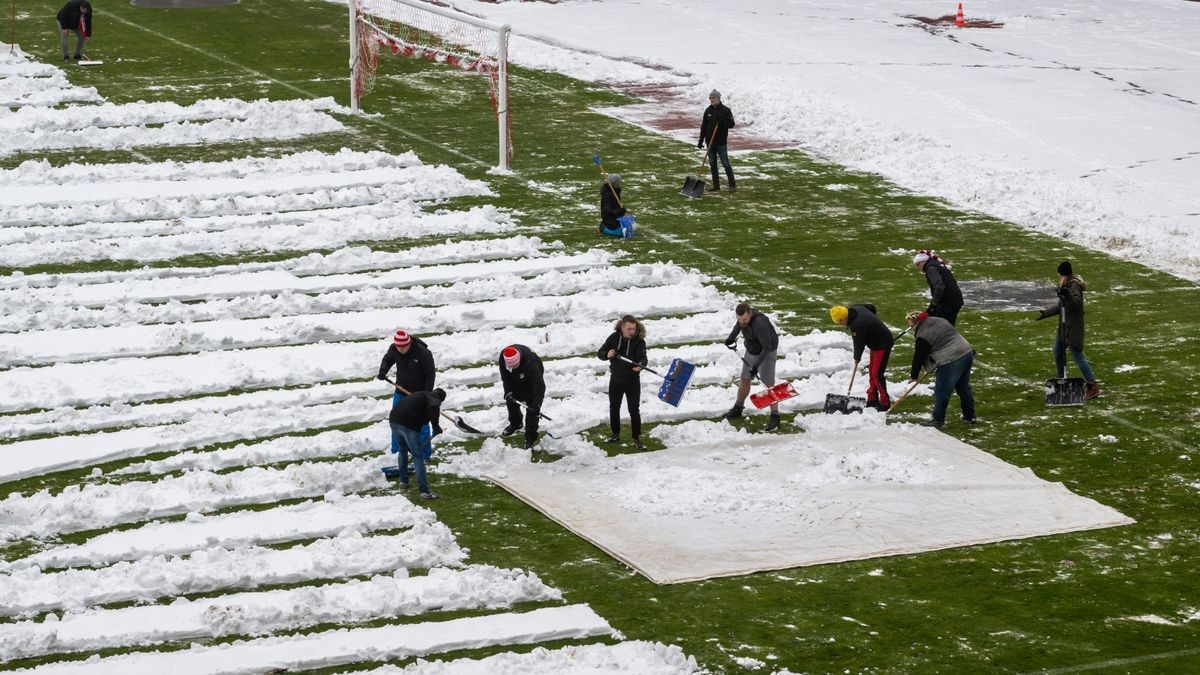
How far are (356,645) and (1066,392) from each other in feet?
31.2

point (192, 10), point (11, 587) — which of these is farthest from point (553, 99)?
point (11, 587)

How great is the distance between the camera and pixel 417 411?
17281mm

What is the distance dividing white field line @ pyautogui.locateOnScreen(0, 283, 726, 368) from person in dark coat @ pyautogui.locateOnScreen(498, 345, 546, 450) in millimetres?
4288

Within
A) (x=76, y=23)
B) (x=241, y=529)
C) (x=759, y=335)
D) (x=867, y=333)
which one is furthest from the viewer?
(x=76, y=23)

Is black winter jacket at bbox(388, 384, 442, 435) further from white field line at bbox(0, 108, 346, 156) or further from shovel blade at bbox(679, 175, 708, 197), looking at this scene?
white field line at bbox(0, 108, 346, 156)

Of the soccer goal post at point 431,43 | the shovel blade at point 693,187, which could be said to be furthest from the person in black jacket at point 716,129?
the soccer goal post at point 431,43

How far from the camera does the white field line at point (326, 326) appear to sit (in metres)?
22.0

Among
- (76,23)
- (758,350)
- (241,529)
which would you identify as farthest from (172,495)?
(76,23)

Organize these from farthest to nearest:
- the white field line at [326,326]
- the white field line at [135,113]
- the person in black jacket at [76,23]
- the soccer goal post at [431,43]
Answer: the person in black jacket at [76,23], the white field line at [135,113], the soccer goal post at [431,43], the white field line at [326,326]

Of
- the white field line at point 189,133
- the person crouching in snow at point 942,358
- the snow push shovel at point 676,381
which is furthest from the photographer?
the white field line at point 189,133

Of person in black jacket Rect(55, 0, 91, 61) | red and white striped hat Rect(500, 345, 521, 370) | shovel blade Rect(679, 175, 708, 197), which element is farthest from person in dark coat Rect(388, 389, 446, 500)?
person in black jacket Rect(55, 0, 91, 61)

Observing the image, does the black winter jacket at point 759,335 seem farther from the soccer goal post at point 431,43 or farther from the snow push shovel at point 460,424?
the soccer goal post at point 431,43

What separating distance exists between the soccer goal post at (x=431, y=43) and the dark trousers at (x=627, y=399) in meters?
13.0

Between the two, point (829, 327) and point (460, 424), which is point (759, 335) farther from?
point (829, 327)
